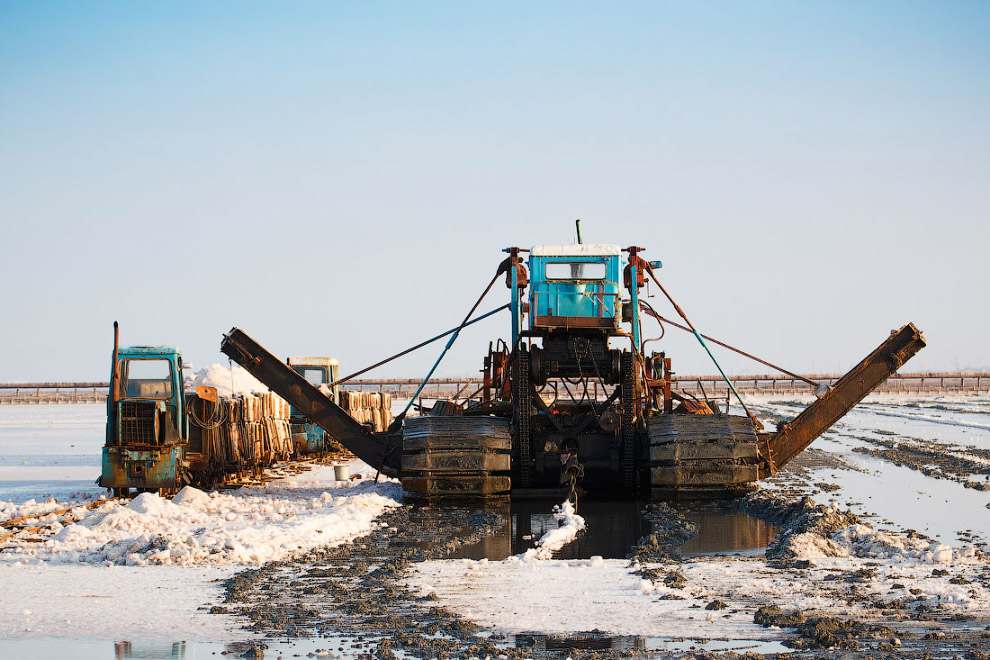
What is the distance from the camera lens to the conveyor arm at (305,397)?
1939 cm

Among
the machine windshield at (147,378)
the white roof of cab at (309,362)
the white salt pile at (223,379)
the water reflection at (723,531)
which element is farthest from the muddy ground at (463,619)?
the white roof of cab at (309,362)

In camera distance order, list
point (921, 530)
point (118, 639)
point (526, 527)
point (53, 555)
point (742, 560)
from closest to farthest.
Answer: point (118, 639), point (742, 560), point (53, 555), point (921, 530), point (526, 527)

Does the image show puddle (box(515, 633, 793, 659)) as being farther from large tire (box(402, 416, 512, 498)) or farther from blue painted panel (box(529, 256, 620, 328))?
blue painted panel (box(529, 256, 620, 328))

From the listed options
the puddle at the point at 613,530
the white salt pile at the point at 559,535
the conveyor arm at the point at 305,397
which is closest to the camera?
the white salt pile at the point at 559,535

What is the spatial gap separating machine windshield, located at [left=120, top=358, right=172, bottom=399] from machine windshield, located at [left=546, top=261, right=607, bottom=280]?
7.06 metres

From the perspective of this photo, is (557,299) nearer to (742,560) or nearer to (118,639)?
(742,560)

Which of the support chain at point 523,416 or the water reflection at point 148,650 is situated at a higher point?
the support chain at point 523,416

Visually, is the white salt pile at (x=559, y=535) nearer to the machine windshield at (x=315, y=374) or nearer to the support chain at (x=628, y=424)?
the support chain at (x=628, y=424)

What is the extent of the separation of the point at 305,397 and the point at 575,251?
5.44 metres

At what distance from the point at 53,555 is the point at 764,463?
1131 centimetres

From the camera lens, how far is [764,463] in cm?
1850

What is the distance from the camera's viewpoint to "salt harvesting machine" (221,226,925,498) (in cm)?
1745

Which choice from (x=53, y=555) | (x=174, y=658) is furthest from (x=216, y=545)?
(x=174, y=658)

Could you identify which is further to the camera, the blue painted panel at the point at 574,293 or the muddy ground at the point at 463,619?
the blue painted panel at the point at 574,293
